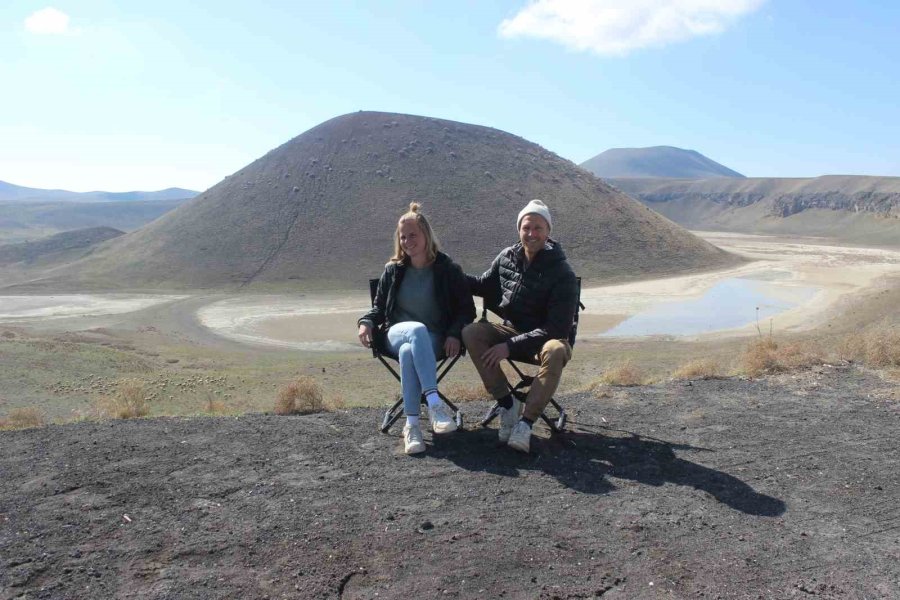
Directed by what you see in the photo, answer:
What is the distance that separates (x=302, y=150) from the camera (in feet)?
216

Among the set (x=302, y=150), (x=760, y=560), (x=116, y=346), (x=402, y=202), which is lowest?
(x=116, y=346)

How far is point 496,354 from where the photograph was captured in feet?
14.8

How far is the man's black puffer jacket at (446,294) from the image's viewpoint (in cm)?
484

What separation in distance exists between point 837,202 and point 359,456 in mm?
129043

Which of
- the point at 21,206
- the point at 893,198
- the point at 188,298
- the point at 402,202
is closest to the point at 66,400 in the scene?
the point at 188,298

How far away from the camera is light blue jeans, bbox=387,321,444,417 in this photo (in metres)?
4.58

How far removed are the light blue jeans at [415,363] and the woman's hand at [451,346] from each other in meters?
0.10

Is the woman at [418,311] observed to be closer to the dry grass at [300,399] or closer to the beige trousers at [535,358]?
the beige trousers at [535,358]

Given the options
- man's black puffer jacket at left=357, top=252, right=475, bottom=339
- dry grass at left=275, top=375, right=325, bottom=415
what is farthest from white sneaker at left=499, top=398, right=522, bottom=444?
dry grass at left=275, top=375, right=325, bottom=415

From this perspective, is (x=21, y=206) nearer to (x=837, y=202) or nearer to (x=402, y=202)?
(x=402, y=202)

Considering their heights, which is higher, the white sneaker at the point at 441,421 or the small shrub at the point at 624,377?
the white sneaker at the point at 441,421

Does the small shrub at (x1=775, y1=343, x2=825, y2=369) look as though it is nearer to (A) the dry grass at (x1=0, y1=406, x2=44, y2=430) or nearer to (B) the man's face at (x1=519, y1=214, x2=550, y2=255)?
(B) the man's face at (x1=519, y1=214, x2=550, y2=255)

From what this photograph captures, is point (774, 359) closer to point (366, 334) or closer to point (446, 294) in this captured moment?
point (446, 294)

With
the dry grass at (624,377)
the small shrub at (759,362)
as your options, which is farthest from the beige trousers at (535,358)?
the small shrub at (759,362)
